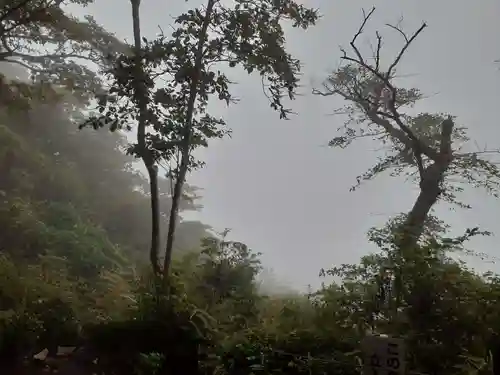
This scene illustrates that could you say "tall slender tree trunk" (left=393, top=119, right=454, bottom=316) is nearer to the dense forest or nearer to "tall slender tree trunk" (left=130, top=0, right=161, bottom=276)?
the dense forest

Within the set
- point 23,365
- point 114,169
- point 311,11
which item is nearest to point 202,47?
point 311,11

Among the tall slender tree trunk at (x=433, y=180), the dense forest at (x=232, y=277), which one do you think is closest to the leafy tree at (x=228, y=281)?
the dense forest at (x=232, y=277)

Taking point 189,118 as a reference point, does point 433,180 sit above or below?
below

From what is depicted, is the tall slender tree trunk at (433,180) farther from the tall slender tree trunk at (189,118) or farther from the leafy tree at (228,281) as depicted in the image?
the tall slender tree trunk at (189,118)

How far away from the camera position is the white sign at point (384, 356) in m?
2.14

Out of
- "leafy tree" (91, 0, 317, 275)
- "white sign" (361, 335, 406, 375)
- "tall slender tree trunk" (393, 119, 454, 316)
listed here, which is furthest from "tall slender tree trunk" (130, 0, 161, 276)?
"white sign" (361, 335, 406, 375)

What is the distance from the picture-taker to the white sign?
7.04 ft

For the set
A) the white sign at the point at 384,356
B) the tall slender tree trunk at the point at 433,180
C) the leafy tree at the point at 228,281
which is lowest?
the white sign at the point at 384,356

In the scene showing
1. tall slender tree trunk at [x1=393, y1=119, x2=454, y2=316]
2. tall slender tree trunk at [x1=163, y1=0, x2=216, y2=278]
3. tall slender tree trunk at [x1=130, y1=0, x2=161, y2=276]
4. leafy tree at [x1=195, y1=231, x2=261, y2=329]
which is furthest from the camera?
tall slender tree trunk at [x1=393, y1=119, x2=454, y2=316]

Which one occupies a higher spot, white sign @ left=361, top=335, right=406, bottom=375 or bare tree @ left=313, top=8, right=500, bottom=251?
bare tree @ left=313, top=8, right=500, bottom=251

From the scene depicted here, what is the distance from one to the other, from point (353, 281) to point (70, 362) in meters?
2.48

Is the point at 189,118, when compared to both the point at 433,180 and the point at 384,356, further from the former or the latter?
the point at 384,356

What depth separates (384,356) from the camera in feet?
7.17

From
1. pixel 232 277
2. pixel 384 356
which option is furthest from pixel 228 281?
pixel 384 356
